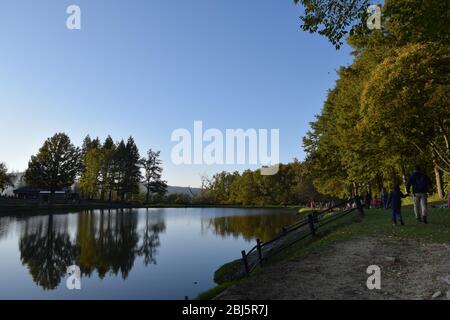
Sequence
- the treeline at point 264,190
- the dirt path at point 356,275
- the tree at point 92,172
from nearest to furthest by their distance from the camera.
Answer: the dirt path at point 356,275 < the tree at point 92,172 < the treeline at point 264,190

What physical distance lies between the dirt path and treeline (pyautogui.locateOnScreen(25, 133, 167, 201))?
81097 millimetres

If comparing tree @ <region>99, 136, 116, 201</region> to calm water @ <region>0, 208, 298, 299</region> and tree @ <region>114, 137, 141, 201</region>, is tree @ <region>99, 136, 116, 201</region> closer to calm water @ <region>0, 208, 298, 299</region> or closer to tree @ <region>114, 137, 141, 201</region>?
tree @ <region>114, 137, 141, 201</region>

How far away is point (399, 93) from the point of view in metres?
17.2

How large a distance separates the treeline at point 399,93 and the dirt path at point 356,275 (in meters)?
6.37

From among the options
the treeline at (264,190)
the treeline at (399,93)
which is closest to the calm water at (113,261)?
the treeline at (399,93)

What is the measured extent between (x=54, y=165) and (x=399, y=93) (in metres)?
80.4

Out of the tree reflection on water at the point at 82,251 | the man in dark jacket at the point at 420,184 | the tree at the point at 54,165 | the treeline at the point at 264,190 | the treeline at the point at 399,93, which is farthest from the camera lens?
the treeline at the point at 264,190

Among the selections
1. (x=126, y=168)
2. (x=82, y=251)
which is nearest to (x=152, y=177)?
(x=126, y=168)

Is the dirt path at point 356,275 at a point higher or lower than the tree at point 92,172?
lower

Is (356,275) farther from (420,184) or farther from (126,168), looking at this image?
(126,168)

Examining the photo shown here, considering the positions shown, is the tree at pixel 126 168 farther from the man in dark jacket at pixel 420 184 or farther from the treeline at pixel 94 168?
the man in dark jacket at pixel 420 184

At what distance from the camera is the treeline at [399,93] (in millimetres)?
9949

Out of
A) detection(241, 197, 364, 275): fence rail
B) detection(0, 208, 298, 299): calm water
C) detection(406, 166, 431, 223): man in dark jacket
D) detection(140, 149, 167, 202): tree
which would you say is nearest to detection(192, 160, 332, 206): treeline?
detection(140, 149, 167, 202): tree

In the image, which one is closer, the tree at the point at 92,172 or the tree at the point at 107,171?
Answer: the tree at the point at 92,172
